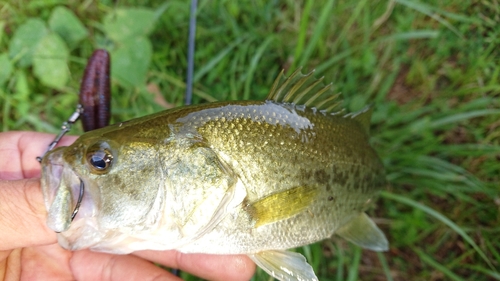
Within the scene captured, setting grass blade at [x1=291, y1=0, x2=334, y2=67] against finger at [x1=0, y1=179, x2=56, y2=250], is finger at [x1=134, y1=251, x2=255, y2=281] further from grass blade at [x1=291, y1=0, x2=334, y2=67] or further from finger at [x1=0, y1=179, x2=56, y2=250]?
grass blade at [x1=291, y1=0, x2=334, y2=67]

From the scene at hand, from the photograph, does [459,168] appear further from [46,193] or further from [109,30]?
[109,30]

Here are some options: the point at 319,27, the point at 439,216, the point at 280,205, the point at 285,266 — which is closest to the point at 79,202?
the point at 280,205

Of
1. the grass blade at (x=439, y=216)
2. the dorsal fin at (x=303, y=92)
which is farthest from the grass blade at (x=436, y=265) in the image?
the dorsal fin at (x=303, y=92)

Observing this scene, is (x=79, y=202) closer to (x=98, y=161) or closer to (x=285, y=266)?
(x=98, y=161)

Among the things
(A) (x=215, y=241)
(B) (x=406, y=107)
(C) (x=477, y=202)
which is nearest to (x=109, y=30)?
(A) (x=215, y=241)

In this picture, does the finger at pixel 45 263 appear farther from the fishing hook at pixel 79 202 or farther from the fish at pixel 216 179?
the fishing hook at pixel 79 202

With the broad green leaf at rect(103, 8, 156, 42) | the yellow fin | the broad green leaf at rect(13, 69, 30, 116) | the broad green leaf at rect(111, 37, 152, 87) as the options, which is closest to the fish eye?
the yellow fin
